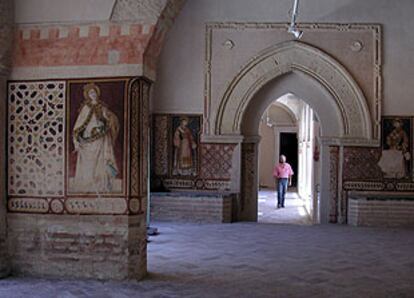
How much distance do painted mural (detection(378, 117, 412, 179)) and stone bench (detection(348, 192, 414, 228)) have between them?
1.81ft

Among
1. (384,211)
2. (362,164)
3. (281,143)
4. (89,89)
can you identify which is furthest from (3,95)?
(281,143)

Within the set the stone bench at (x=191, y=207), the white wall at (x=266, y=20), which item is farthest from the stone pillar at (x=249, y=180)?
the white wall at (x=266, y=20)

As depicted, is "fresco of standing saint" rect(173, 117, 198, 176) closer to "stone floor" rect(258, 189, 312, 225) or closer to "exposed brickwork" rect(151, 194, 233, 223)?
"exposed brickwork" rect(151, 194, 233, 223)

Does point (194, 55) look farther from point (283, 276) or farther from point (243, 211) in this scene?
point (283, 276)

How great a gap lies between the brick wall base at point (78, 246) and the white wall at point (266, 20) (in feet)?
16.6

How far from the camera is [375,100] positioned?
386 inches

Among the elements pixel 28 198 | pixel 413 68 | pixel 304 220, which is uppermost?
pixel 413 68

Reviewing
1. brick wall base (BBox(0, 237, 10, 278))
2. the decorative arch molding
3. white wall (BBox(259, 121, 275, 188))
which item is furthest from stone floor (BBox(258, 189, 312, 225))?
brick wall base (BBox(0, 237, 10, 278))

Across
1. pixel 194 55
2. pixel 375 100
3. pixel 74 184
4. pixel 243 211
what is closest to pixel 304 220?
pixel 243 211

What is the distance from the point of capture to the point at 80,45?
5.40 meters

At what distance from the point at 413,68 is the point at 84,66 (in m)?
6.65

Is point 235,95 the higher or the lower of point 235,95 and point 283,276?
the higher

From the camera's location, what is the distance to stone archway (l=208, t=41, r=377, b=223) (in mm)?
9828

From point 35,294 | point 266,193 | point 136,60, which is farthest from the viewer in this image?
point 266,193
